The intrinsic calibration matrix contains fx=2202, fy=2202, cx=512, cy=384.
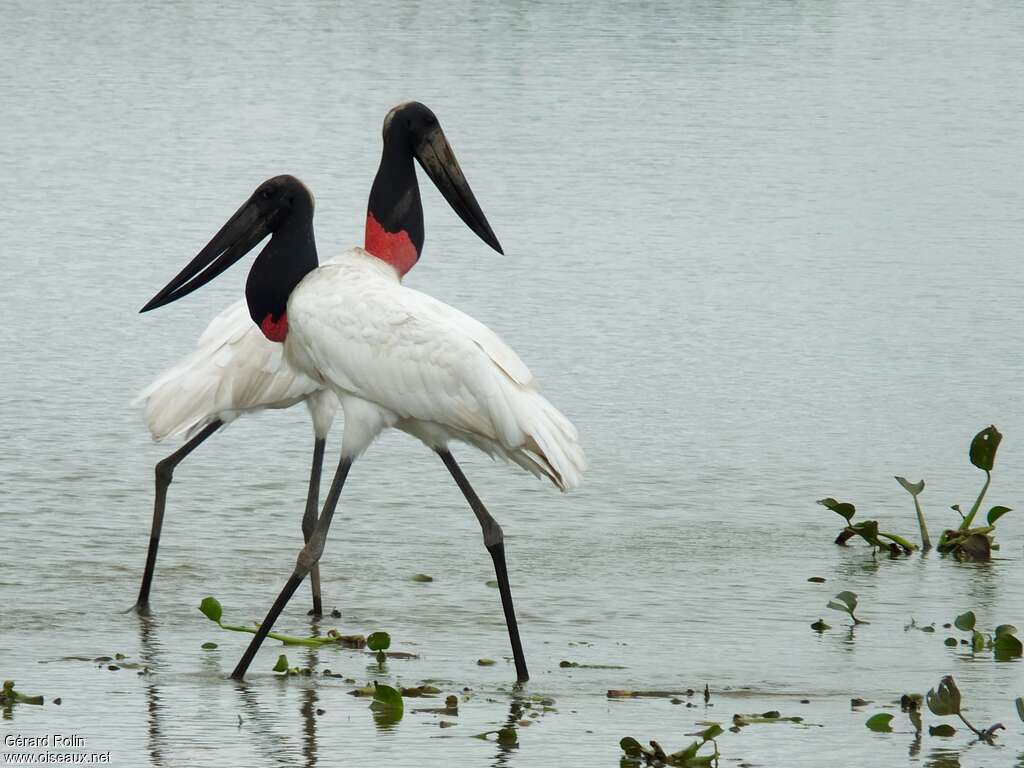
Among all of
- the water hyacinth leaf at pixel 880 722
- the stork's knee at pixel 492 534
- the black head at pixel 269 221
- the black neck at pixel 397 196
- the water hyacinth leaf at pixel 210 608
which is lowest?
the water hyacinth leaf at pixel 880 722

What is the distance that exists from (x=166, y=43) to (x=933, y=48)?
10.1 metres

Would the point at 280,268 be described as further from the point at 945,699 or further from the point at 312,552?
the point at 945,699

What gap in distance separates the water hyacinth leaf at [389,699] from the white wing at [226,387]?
1674 millimetres

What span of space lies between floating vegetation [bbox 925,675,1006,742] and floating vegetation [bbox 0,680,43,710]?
2254 mm

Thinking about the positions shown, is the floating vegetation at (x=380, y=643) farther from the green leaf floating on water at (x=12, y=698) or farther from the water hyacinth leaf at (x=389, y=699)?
the green leaf floating on water at (x=12, y=698)

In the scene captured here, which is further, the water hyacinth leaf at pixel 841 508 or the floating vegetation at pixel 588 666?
the water hyacinth leaf at pixel 841 508

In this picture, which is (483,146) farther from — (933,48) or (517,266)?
(933,48)

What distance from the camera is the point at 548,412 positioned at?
633 centimetres

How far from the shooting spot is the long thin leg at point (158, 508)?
6.86m

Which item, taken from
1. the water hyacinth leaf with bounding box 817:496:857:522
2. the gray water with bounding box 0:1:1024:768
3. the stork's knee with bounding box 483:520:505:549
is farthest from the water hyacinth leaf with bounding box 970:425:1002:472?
the stork's knee with bounding box 483:520:505:549

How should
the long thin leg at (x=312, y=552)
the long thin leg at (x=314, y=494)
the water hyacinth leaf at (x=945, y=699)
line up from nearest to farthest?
1. the water hyacinth leaf at (x=945, y=699)
2. the long thin leg at (x=312, y=552)
3. the long thin leg at (x=314, y=494)

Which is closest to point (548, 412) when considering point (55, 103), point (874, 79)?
point (55, 103)

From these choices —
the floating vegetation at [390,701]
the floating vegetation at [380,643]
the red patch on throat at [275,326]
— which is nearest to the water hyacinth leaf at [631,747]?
the floating vegetation at [390,701]

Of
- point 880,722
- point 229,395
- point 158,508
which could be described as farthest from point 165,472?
point 880,722
